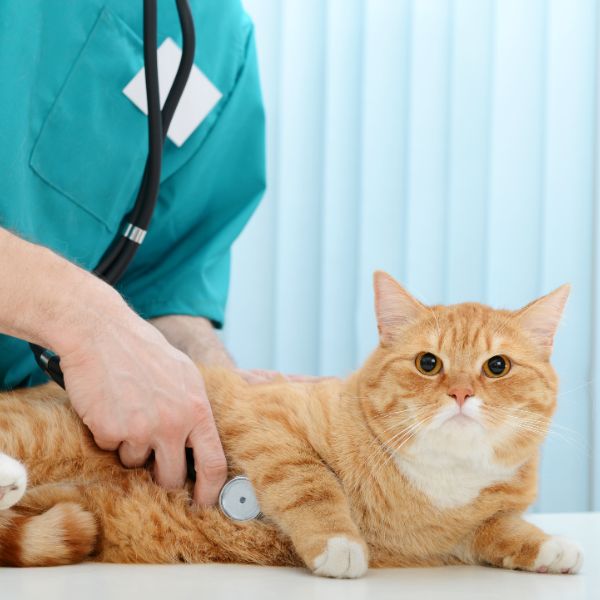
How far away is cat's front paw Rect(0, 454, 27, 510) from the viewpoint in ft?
3.02

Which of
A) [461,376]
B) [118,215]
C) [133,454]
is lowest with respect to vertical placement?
[133,454]

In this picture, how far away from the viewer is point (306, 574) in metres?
0.96

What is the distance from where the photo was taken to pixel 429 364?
1161mm

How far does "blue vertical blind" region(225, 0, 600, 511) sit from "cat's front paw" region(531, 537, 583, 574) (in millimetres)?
A: 1354

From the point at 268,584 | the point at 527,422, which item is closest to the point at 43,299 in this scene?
the point at 268,584

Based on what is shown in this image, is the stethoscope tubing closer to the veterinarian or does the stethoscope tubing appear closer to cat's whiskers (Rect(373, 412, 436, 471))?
the veterinarian

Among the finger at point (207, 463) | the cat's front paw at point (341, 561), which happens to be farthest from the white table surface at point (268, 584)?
the finger at point (207, 463)

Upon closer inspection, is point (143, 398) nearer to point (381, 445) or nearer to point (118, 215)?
point (381, 445)

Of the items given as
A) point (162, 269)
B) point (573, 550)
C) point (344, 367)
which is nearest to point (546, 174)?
point (344, 367)

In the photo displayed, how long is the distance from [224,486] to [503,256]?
151 cm

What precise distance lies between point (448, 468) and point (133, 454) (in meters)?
0.42

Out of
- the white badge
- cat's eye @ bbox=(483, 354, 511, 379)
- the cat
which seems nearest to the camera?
the cat

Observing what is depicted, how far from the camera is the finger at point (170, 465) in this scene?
1056 millimetres

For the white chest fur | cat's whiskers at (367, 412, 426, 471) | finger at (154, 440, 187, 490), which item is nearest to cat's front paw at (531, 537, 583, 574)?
the white chest fur
